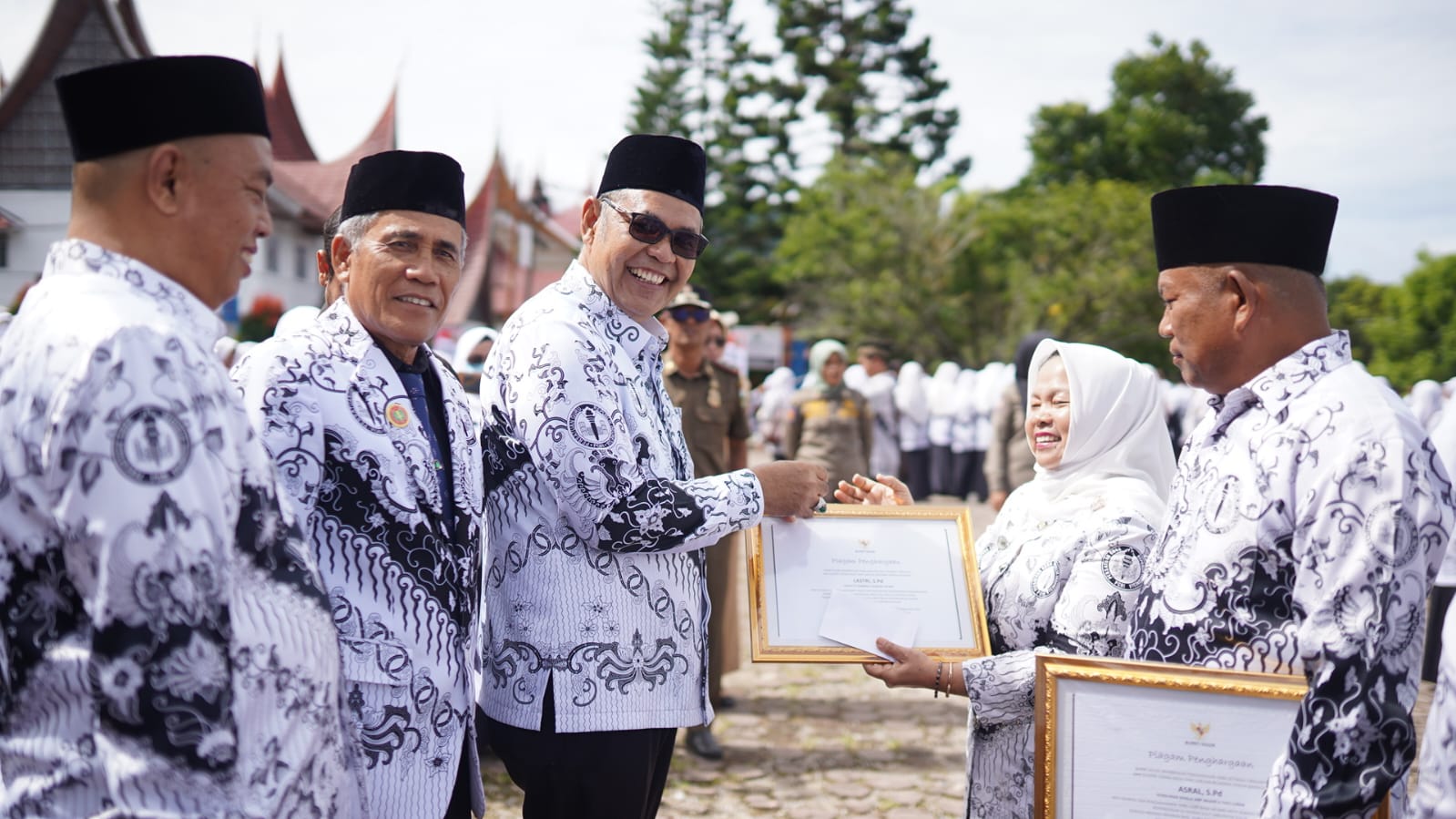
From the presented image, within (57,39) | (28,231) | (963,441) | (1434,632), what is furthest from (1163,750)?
(57,39)

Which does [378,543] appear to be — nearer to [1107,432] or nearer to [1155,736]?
[1155,736]

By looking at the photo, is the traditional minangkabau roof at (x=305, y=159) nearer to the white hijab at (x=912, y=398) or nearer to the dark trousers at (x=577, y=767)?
the white hijab at (x=912, y=398)

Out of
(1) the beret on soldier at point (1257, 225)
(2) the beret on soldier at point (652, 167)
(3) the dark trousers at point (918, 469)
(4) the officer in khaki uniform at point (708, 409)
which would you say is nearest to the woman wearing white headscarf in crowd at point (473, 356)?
(4) the officer in khaki uniform at point (708, 409)

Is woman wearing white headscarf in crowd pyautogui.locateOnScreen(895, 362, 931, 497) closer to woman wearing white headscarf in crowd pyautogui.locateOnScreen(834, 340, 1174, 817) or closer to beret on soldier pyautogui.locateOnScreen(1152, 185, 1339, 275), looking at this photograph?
woman wearing white headscarf in crowd pyautogui.locateOnScreen(834, 340, 1174, 817)

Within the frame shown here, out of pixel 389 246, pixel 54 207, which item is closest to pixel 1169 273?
pixel 389 246

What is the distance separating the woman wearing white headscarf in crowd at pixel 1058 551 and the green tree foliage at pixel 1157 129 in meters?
45.1

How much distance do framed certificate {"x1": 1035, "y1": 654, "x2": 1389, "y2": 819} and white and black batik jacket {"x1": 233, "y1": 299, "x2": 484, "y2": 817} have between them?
133 cm

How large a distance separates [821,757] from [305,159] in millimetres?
31440

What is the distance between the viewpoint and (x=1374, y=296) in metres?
53.7

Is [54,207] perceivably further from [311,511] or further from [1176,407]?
[1176,407]

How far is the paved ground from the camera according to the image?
5.29 m

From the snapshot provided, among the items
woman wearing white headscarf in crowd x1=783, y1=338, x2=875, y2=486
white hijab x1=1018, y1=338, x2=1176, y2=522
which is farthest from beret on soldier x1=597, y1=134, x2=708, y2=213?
woman wearing white headscarf in crowd x1=783, y1=338, x2=875, y2=486

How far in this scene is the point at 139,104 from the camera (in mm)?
1712

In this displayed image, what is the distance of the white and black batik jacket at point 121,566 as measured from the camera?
1518 millimetres
